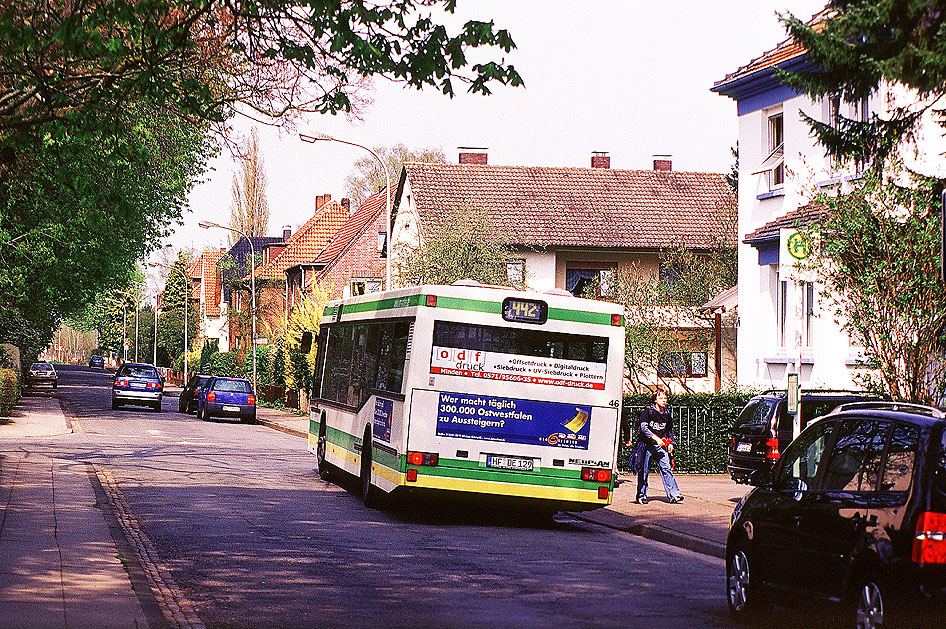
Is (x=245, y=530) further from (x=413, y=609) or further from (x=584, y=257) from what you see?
(x=584, y=257)

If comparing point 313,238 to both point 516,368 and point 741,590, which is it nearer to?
point 516,368

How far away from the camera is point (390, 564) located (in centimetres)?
1272

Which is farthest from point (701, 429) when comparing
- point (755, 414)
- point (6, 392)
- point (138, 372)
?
point (138, 372)

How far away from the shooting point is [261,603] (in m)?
10.3

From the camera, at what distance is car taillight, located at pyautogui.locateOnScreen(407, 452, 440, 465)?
53.0 ft

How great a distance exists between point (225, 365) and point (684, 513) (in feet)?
203

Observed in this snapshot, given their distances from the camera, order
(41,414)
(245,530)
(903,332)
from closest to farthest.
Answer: (245,530), (903,332), (41,414)

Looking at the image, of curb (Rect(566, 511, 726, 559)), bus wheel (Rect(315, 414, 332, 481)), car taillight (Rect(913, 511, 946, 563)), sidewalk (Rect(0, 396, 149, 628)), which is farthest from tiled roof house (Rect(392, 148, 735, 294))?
car taillight (Rect(913, 511, 946, 563))

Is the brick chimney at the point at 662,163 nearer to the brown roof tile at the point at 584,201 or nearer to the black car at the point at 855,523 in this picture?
the brown roof tile at the point at 584,201

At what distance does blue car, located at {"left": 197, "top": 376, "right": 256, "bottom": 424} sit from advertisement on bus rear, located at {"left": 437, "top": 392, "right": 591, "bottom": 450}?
31.8 metres

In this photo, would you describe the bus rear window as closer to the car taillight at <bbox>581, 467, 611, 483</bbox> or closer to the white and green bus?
the white and green bus

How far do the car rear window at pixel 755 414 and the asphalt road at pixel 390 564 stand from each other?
16.5ft

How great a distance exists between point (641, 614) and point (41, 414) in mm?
40313

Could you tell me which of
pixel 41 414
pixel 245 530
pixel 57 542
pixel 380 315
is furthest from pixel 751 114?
pixel 41 414
